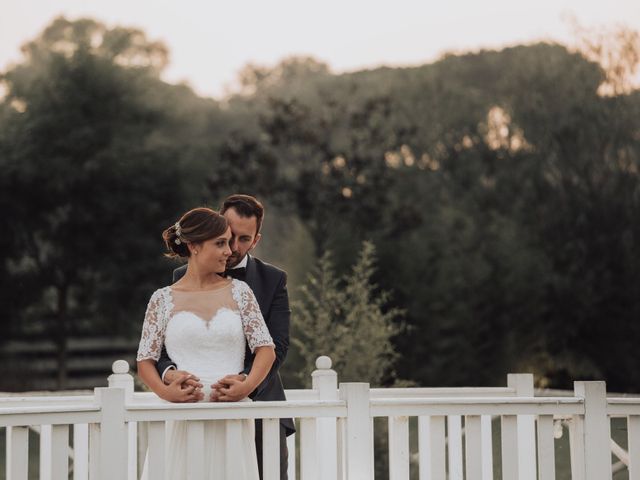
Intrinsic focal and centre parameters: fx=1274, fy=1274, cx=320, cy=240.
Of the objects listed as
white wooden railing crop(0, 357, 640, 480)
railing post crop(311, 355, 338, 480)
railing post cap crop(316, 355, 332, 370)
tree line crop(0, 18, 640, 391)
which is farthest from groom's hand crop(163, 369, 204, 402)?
tree line crop(0, 18, 640, 391)

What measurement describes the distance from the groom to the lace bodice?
0.28ft

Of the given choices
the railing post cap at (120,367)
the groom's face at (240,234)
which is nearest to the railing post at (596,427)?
the groom's face at (240,234)

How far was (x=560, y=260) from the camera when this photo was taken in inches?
875

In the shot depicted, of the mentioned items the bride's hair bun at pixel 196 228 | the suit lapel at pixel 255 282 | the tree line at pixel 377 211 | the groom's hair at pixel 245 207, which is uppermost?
the tree line at pixel 377 211

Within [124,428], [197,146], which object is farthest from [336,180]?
[124,428]

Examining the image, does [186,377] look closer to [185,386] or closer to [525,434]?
[185,386]

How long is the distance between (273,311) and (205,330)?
1.56ft

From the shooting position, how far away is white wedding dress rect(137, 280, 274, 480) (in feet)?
14.7

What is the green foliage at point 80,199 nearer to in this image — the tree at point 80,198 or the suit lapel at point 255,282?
the tree at point 80,198

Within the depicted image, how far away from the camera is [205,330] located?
449 cm

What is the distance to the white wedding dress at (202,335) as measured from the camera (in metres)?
4.48

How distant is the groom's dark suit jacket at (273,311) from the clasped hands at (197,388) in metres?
0.32

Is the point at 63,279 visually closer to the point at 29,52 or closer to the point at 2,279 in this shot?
the point at 2,279

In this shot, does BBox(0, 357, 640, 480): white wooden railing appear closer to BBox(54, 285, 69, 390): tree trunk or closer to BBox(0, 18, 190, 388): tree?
BBox(54, 285, 69, 390): tree trunk
